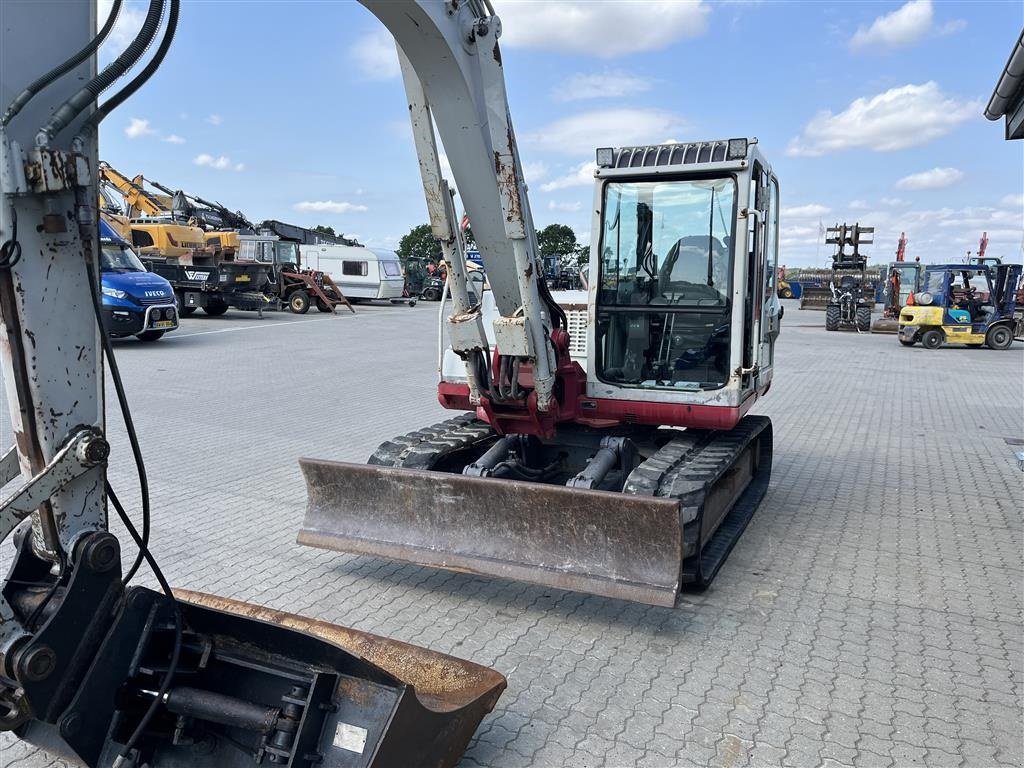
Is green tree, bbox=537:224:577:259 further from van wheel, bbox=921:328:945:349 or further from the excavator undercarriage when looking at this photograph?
the excavator undercarriage

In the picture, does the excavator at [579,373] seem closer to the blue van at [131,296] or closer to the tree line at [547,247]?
the blue van at [131,296]

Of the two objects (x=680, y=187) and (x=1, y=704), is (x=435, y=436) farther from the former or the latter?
(x=1, y=704)

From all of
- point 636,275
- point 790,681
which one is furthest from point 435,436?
point 790,681

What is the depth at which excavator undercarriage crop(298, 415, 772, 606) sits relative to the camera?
429cm

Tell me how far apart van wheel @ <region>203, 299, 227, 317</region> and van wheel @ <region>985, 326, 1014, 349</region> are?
21.2 metres

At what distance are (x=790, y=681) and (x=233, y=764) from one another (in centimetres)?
251

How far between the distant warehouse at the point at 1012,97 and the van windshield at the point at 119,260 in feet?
50.1

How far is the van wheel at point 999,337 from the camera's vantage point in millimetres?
21062

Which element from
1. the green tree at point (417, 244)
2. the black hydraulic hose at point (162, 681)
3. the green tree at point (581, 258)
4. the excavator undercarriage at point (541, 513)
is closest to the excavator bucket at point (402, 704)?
the black hydraulic hose at point (162, 681)

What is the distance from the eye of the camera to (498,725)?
3496mm

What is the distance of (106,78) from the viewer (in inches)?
93.5

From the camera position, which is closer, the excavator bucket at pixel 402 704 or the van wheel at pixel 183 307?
the excavator bucket at pixel 402 704

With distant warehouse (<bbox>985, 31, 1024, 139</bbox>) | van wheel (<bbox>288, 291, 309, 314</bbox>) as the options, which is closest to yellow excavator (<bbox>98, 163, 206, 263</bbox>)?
van wheel (<bbox>288, 291, 309, 314</bbox>)

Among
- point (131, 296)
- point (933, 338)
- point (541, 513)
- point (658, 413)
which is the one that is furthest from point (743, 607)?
point (933, 338)
